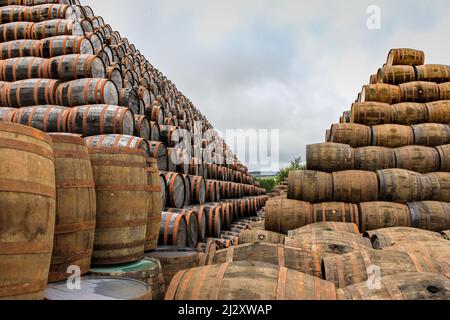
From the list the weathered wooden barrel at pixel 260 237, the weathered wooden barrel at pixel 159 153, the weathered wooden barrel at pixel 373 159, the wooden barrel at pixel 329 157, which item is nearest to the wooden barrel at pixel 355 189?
the wooden barrel at pixel 329 157

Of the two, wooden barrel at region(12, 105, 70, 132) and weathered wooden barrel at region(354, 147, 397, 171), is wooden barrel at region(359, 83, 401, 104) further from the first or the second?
wooden barrel at region(12, 105, 70, 132)

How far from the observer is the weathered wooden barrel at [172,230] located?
5.03m

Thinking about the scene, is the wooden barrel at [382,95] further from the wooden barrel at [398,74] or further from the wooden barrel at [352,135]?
the wooden barrel at [352,135]

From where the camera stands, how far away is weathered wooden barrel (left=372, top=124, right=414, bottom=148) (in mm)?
8195

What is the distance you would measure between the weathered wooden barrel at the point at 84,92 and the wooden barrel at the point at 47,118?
442mm

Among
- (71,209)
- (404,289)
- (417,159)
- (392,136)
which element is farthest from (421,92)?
(71,209)

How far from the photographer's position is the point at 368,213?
6465 mm

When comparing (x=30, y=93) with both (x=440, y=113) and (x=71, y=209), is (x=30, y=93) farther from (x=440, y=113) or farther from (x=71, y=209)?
(x=440, y=113)

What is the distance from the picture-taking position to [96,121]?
21.8 ft

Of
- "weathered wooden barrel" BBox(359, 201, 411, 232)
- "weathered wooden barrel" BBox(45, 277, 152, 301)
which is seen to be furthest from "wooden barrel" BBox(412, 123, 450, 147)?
"weathered wooden barrel" BBox(45, 277, 152, 301)

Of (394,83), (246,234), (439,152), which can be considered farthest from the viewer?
(394,83)
